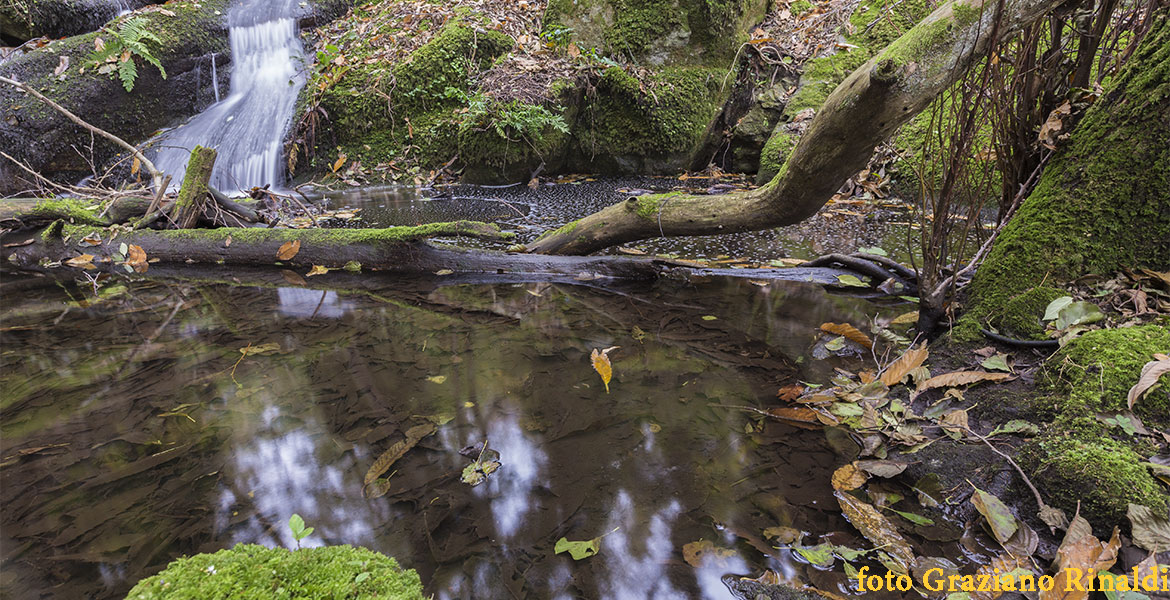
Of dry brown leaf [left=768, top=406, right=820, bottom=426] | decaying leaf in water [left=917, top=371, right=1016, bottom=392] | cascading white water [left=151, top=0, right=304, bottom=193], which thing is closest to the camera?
decaying leaf in water [left=917, top=371, right=1016, bottom=392]

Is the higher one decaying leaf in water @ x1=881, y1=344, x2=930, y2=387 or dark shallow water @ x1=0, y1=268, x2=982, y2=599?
decaying leaf in water @ x1=881, y1=344, x2=930, y2=387

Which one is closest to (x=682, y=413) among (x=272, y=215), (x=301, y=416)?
(x=301, y=416)

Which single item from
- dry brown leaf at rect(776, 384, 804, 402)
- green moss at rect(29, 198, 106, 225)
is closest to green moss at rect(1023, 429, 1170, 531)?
dry brown leaf at rect(776, 384, 804, 402)

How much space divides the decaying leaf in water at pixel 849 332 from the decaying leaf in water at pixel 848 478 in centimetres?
113

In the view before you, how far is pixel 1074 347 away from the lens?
6.78 feet

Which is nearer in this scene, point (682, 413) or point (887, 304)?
point (682, 413)

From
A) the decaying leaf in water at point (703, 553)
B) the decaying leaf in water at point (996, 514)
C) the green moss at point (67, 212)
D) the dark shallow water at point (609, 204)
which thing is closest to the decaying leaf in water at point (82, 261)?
the green moss at point (67, 212)

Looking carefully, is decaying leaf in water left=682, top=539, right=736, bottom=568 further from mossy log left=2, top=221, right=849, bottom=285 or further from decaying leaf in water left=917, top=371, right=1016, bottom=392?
mossy log left=2, top=221, right=849, bottom=285

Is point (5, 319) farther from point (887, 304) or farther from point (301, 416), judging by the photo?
point (887, 304)

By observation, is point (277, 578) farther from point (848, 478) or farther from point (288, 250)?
point (288, 250)

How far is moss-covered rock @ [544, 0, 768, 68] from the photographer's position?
8.09m

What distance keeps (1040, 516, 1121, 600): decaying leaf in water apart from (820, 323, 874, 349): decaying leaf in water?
1482 millimetres

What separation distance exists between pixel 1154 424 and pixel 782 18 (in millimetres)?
9190

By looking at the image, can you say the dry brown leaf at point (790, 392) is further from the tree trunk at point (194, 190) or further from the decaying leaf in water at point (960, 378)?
the tree trunk at point (194, 190)
